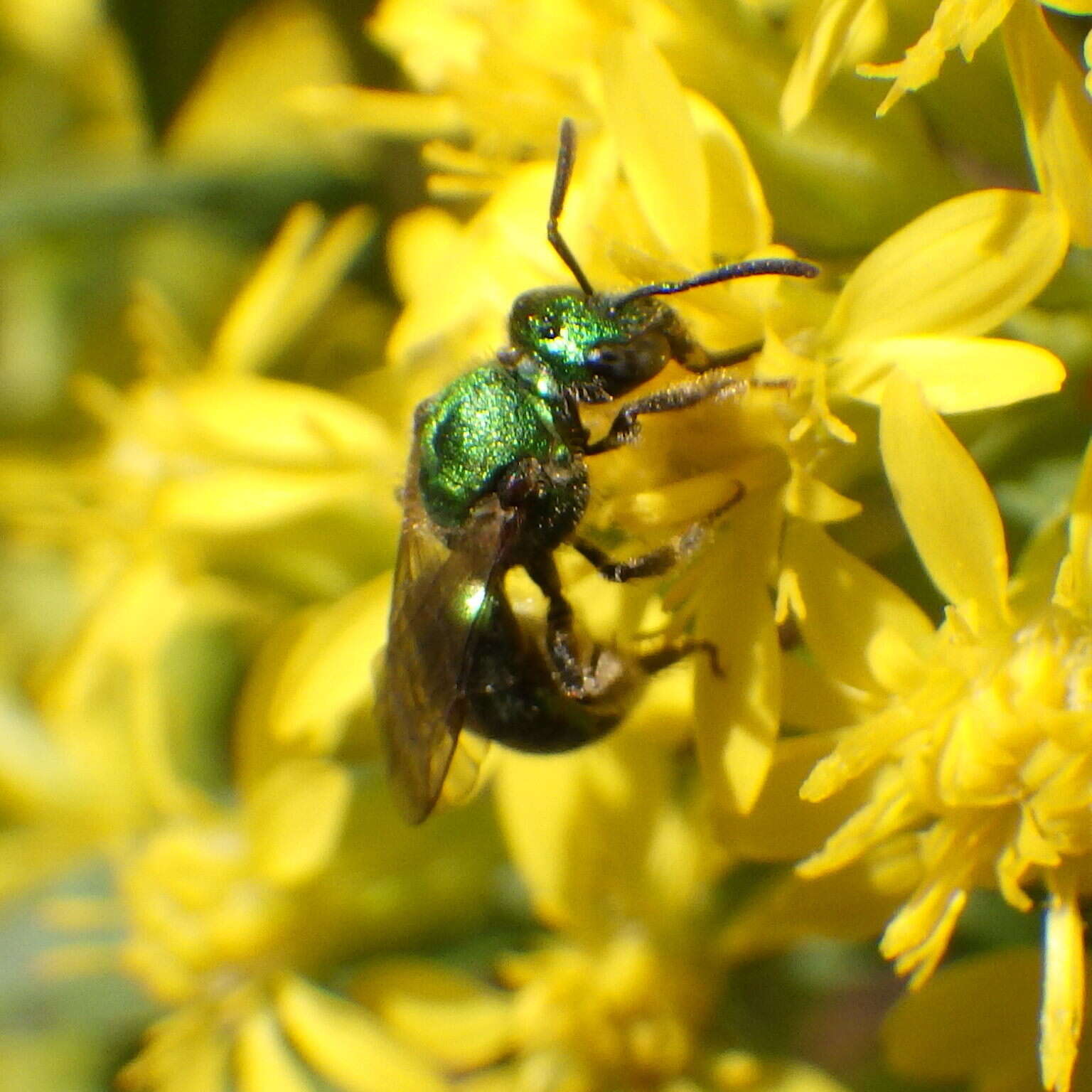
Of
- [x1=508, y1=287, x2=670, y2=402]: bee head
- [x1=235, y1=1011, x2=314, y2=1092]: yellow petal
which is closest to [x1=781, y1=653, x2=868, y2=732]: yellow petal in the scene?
[x1=508, y1=287, x2=670, y2=402]: bee head

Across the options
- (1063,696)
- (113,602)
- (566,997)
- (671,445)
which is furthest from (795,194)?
(113,602)

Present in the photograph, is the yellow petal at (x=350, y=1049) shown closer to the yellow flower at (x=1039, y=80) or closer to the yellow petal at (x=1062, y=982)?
the yellow petal at (x=1062, y=982)

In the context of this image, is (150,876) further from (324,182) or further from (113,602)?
(324,182)

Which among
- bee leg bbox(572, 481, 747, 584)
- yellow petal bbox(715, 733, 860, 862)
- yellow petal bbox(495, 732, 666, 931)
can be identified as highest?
bee leg bbox(572, 481, 747, 584)

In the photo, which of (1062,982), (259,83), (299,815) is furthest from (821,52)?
(259,83)

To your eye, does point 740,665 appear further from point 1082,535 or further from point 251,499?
point 251,499

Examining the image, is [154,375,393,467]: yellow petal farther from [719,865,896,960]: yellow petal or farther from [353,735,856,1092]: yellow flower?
[719,865,896,960]: yellow petal

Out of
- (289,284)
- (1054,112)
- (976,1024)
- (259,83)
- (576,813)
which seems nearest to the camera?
(1054,112)

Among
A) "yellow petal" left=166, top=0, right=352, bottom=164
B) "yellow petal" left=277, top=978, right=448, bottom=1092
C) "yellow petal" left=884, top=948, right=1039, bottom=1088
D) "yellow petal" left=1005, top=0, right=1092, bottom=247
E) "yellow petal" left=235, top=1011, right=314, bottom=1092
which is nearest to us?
"yellow petal" left=1005, top=0, right=1092, bottom=247

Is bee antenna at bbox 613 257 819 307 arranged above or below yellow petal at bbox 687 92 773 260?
below
